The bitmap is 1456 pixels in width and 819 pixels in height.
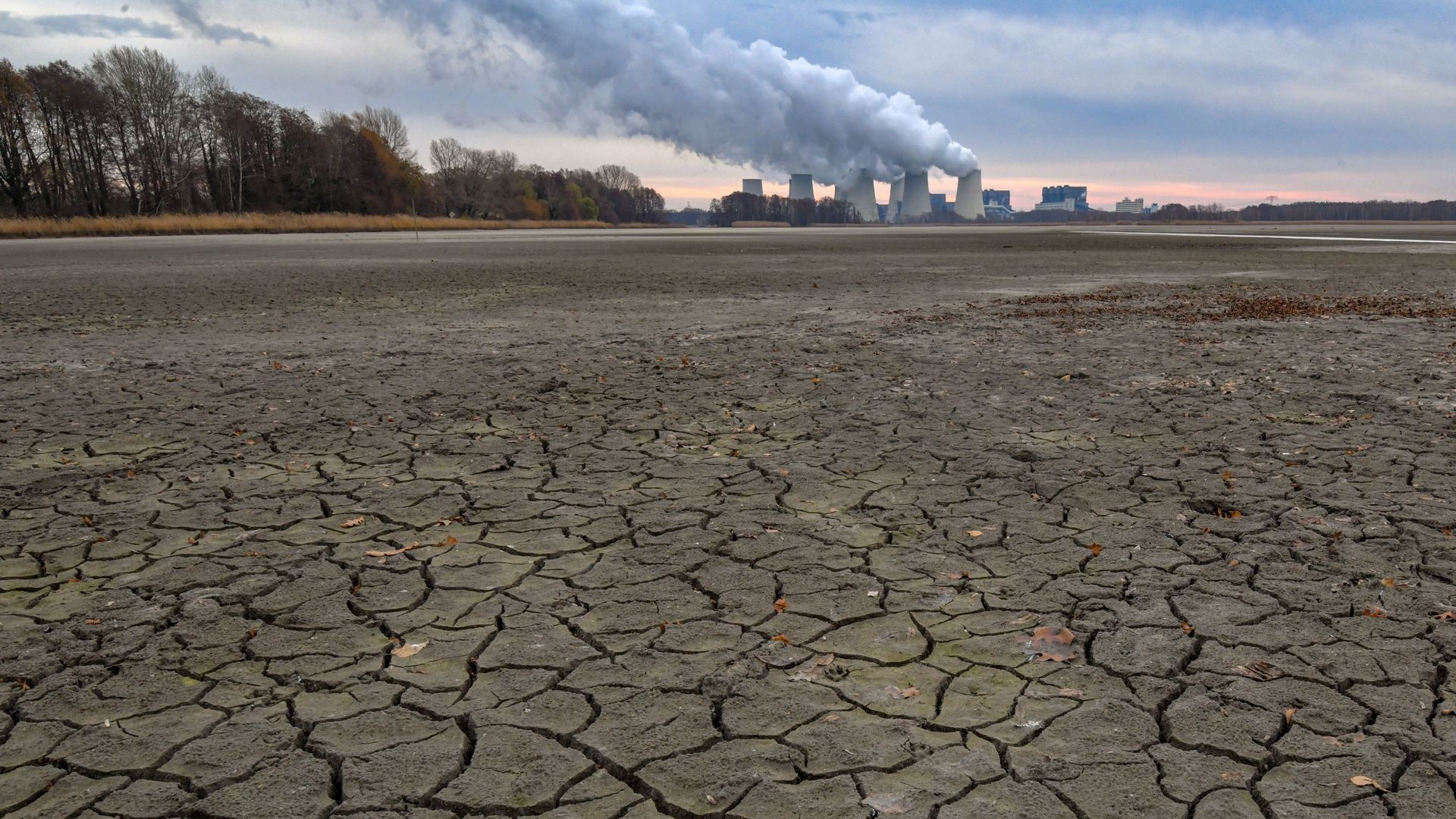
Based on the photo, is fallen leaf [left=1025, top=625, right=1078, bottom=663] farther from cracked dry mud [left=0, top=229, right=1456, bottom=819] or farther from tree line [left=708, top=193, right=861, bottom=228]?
tree line [left=708, top=193, right=861, bottom=228]

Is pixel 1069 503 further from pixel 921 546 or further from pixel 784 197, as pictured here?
pixel 784 197

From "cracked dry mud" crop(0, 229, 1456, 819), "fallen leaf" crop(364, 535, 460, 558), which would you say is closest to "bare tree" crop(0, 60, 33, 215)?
"cracked dry mud" crop(0, 229, 1456, 819)

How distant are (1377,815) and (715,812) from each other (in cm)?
150

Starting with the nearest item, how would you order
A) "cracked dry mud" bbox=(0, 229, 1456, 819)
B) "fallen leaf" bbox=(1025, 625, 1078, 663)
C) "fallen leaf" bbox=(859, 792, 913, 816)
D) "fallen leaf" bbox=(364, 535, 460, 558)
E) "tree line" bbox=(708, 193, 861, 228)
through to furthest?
"fallen leaf" bbox=(859, 792, 913, 816), "cracked dry mud" bbox=(0, 229, 1456, 819), "fallen leaf" bbox=(1025, 625, 1078, 663), "fallen leaf" bbox=(364, 535, 460, 558), "tree line" bbox=(708, 193, 861, 228)

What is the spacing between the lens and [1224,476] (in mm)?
4945

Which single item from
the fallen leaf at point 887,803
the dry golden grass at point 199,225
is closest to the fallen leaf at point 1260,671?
the fallen leaf at point 887,803

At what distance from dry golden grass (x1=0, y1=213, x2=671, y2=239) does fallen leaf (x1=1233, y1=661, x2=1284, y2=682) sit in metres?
48.9

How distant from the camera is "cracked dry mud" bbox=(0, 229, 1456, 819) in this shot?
2.41 meters

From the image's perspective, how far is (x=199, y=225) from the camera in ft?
152

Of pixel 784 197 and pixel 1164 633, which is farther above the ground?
pixel 784 197

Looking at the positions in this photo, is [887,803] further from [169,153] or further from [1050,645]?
[169,153]

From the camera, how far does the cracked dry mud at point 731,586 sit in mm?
2408

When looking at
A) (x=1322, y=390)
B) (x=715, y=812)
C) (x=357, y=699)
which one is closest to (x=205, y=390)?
(x=357, y=699)

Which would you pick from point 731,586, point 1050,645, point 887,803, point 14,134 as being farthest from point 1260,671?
point 14,134
